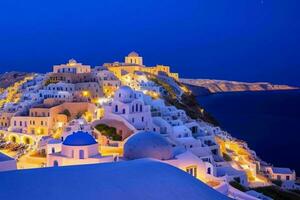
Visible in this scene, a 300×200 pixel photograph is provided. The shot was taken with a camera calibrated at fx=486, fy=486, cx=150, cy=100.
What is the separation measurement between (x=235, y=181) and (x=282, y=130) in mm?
42444

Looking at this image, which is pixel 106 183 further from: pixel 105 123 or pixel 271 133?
pixel 271 133

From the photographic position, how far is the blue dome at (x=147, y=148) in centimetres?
2048

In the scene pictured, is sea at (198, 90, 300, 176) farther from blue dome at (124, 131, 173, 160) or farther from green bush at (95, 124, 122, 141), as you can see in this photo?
blue dome at (124, 131, 173, 160)

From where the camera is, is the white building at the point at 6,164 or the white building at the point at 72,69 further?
the white building at the point at 72,69

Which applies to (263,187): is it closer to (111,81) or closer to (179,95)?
(111,81)

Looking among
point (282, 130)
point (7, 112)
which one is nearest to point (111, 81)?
point (7, 112)

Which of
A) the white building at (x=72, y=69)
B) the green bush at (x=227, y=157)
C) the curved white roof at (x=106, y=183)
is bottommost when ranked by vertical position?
the green bush at (x=227, y=157)

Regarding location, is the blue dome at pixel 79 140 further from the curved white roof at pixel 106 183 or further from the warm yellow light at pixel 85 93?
the warm yellow light at pixel 85 93

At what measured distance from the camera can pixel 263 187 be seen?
3080 centimetres

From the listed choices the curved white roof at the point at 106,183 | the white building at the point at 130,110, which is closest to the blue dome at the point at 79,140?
the white building at the point at 130,110

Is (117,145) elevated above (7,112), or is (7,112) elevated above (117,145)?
(7,112)

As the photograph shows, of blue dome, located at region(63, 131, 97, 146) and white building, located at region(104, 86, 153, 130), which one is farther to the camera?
white building, located at region(104, 86, 153, 130)

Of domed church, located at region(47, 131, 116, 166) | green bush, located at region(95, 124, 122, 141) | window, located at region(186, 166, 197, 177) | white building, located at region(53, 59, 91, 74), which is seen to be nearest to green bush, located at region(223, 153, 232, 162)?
green bush, located at region(95, 124, 122, 141)

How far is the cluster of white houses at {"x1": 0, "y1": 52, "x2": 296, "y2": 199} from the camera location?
21.6 m
